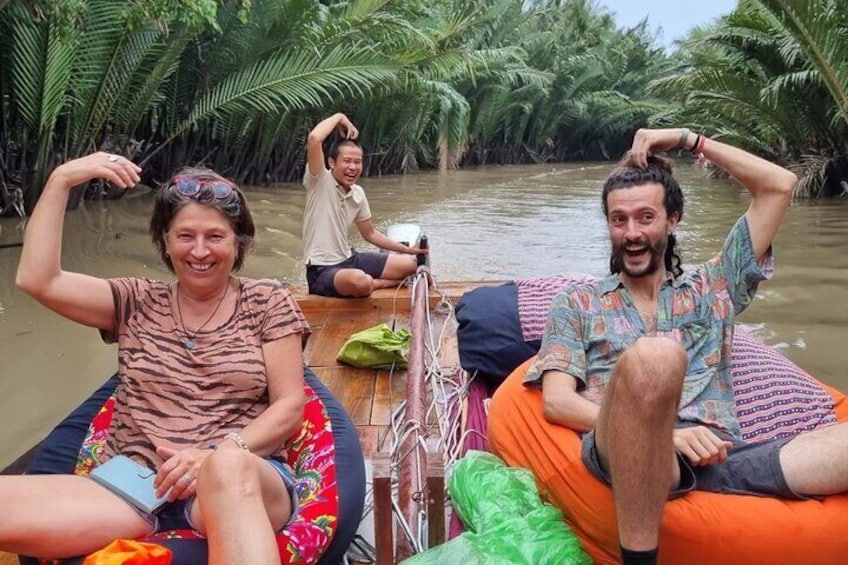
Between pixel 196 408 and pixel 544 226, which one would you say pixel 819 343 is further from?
pixel 544 226

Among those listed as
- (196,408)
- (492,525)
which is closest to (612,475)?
(492,525)

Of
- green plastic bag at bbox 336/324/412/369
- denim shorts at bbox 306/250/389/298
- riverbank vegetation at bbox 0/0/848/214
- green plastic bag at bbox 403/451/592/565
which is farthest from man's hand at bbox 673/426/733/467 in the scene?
riverbank vegetation at bbox 0/0/848/214

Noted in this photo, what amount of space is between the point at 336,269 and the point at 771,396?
2740 millimetres

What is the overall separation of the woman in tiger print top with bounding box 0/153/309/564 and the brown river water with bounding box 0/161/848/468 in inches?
57.5

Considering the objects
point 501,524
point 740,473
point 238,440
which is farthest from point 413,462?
point 740,473

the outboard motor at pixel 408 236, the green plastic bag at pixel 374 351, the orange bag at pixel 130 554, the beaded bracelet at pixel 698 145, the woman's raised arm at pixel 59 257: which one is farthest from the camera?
the outboard motor at pixel 408 236

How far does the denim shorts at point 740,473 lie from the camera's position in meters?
1.87

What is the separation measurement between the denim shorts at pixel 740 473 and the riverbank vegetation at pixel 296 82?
556 centimetres

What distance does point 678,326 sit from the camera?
2.27 meters

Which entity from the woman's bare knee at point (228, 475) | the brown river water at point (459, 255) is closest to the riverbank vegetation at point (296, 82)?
the brown river water at point (459, 255)

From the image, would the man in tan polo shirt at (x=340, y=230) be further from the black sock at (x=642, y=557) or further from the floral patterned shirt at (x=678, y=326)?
the black sock at (x=642, y=557)

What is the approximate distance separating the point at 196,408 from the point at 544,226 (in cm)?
825

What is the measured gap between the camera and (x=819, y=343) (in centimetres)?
460

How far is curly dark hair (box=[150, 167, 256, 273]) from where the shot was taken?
203cm
